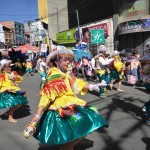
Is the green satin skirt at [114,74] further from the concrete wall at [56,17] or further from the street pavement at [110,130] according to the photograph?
the concrete wall at [56,17]

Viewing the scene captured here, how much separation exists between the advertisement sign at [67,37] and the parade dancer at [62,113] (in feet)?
87.7

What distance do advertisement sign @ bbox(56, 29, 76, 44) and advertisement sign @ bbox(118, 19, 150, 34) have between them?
10.4 meters

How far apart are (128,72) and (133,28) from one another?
335 inches

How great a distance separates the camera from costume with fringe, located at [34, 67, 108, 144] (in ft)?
9.97

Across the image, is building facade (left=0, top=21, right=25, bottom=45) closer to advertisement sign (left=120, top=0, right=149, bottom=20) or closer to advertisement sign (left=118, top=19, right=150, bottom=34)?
advertisement sign (left=120, top=0, right=149, bottom=20)

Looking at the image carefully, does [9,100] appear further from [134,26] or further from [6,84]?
[134,26]

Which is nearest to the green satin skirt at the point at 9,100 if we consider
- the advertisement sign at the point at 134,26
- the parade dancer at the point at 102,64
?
the parade dancer at the point at 102,64

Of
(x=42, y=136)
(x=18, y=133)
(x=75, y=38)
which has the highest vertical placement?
(x=75, y=38)

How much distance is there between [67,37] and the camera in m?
32.2

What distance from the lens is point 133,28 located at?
18.9 meters

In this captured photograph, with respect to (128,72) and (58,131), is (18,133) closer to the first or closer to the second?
(58,131)

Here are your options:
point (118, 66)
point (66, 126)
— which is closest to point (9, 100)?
point (66, 126)

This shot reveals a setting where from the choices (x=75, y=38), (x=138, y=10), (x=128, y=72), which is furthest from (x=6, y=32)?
(x=128, y=72)

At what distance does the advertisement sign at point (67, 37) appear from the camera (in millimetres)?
30252
